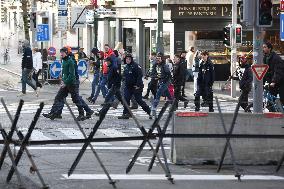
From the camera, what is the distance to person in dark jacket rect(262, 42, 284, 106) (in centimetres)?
1945

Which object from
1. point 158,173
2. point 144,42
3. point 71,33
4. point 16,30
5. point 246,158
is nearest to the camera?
point 158,173

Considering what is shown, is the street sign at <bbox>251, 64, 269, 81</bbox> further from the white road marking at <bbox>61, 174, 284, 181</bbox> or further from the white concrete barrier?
the white road marking at <bbox>61, 174, 284, 181</bbox>

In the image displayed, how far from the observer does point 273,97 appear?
1984cm

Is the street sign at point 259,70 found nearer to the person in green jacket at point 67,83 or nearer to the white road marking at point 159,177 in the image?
the white road marking at point 159,177

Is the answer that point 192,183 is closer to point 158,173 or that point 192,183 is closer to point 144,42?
point 158,173

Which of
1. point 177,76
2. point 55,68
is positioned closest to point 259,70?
point 177,76

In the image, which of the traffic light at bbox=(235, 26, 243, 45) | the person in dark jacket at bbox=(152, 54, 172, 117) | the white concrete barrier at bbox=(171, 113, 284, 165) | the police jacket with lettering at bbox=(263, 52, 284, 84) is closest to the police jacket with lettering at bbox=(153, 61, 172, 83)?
the person in dark jacket at bbox=(152, 54, 172, 117)

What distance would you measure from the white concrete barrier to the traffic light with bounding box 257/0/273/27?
276 cm

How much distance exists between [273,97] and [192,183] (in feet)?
26.5

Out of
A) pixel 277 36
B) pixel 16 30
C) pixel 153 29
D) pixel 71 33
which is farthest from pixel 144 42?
pixel 16 30

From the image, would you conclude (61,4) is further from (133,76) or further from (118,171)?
(118,171)

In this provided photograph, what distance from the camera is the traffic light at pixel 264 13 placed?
1591 cm

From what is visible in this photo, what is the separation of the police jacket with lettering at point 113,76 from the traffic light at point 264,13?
732 centimetres

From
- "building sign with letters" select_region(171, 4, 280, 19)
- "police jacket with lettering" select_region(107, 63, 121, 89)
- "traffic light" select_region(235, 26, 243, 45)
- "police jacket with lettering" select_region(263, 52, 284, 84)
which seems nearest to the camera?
"police jacket with lettering" select_region(263, 52, 284, 84)
